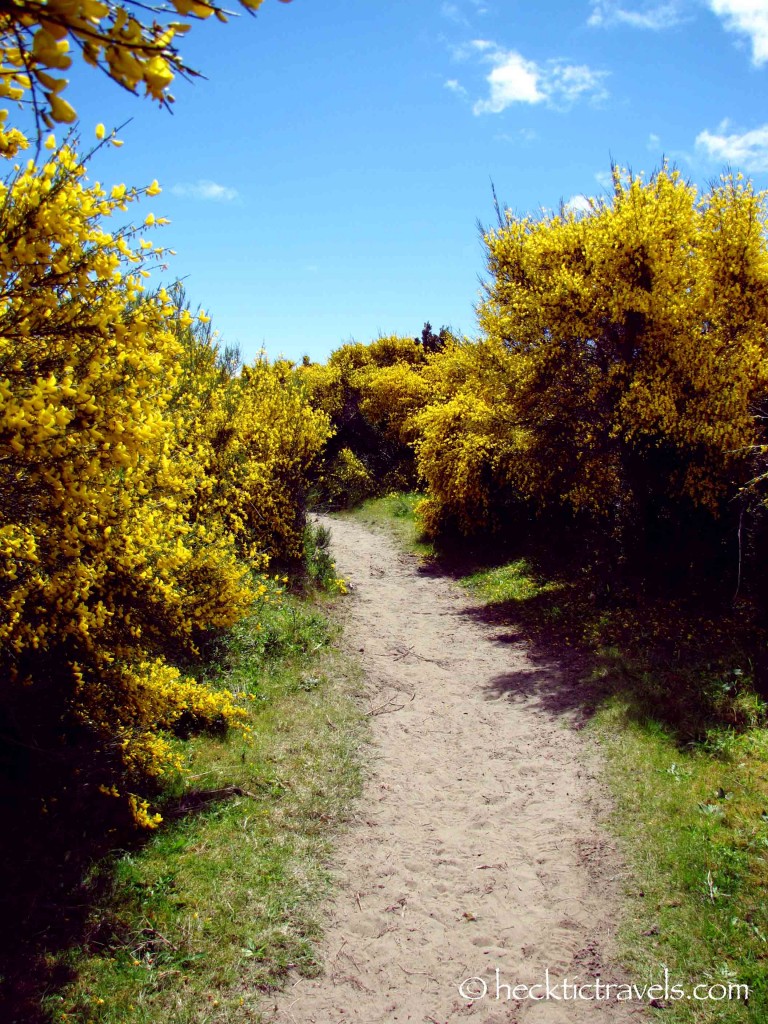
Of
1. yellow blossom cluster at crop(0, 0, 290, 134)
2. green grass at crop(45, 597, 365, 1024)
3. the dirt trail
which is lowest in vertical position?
the dirt trail

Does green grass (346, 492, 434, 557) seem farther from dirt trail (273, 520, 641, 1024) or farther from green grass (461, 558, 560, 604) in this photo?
dirt trail (273, 520, 641, 1024)

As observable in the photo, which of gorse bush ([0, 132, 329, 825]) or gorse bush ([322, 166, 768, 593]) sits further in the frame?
gorse bush ([322, 166, 768, 593])

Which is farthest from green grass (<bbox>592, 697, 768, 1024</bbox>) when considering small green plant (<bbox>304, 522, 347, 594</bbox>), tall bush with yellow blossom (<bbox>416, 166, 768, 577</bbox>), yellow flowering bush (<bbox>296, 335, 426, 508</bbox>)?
yellow flowering bush (<bbox>296, 335, 426, 508</bbox>)

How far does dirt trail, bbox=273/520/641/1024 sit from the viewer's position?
3832 mm

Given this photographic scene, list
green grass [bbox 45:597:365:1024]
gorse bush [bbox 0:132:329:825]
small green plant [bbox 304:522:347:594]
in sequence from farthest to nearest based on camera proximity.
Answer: small green plant [bbox 304:522:347:594]
green grass [bbox 45:597:365:1024]
gorse bush [bbox 0:132:329:825]

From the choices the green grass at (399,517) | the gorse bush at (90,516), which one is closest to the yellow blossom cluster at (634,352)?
the green grass at (399,517)

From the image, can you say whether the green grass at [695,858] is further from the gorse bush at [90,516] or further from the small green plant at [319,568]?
the small green plant at [319,568]

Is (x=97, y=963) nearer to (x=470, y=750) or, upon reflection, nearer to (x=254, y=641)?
(x=470, y=750)

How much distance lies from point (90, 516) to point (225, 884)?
2697 millimetres

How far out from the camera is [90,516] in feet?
12.4

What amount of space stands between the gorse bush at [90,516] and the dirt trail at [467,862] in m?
1.67

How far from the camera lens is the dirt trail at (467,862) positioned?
3.83m

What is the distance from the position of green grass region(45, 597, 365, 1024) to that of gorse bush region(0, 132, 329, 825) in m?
0.36

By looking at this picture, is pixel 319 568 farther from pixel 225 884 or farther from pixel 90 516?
pixel 90 516
